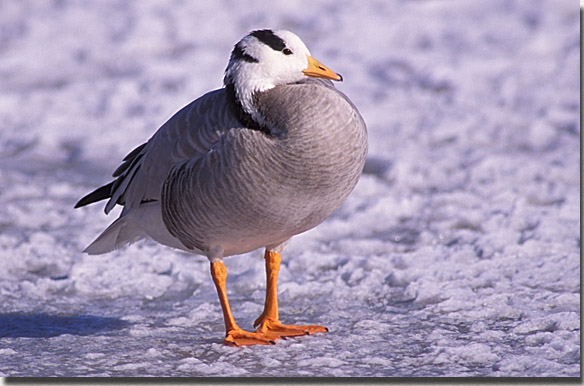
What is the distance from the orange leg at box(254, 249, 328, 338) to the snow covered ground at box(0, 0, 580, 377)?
10 cm

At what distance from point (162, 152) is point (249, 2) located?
994 cm

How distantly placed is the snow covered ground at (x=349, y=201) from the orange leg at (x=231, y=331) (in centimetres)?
9

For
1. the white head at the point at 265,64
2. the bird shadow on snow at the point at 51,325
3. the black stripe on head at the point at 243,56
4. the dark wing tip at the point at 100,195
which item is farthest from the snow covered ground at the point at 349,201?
the black stripe on head at the point at 243,56

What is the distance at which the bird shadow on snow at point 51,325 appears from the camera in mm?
5148

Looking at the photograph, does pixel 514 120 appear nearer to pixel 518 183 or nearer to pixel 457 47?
pixel 518 183

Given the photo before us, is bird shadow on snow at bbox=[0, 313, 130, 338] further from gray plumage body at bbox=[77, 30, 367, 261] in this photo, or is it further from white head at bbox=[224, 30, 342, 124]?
white head at bbox=[224, 30, 342, 124]

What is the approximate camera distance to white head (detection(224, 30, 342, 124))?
4.53m

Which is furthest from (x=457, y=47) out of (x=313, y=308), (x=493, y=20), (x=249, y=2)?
(x=313, y=308)

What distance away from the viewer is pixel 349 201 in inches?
308

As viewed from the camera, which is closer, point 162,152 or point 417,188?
point 162,152

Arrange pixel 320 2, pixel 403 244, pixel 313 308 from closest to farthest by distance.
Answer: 1. pixel 313 308
2. pixel 403 244
3. pixel 320 2

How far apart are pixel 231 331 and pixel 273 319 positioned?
33cm

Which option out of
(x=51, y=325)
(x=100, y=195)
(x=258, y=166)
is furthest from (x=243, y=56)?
(x=51, y=325)

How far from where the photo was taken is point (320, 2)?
14.2m
